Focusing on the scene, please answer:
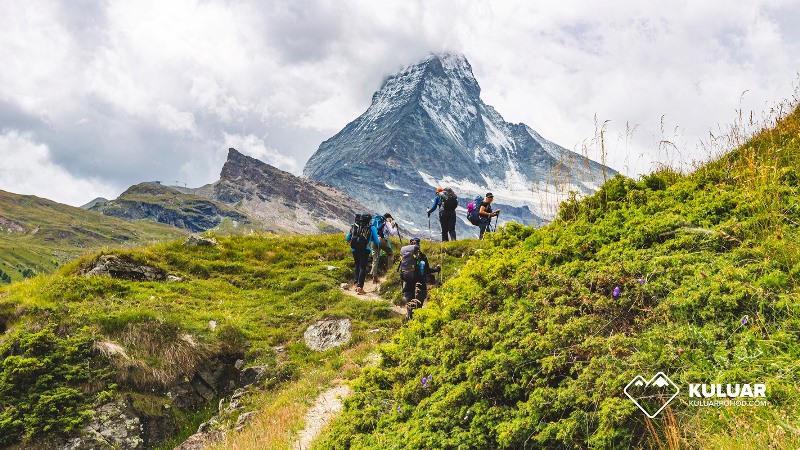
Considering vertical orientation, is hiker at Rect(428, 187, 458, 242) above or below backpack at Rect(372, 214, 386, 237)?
above

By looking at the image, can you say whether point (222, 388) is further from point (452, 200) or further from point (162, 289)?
point (452, 200)

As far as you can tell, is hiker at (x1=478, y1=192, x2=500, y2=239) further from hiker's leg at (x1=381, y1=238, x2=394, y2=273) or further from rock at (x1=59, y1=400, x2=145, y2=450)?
rock at (x1=59, y1=400, x2=145, y2=450)

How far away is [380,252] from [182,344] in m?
10.8

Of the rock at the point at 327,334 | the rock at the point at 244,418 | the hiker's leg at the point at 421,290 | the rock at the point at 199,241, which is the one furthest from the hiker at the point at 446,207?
the rock at the point at 244,418

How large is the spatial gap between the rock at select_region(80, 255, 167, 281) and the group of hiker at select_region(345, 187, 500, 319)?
26.5ft

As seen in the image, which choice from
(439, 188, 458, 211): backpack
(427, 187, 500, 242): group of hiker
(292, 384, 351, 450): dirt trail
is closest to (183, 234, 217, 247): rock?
(427, 187, 500, 242): group of hiker

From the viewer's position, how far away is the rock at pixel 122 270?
17.7m

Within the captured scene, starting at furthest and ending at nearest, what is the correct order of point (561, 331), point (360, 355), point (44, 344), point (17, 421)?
point (360, 355) < point (44, 344) < point (17, 421) < point (561, 331)

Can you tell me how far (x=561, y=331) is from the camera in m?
5.23

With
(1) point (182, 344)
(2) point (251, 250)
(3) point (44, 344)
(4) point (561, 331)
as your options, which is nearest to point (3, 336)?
(3) point (44, 344)

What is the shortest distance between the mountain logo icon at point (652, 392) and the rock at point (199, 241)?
2276cm

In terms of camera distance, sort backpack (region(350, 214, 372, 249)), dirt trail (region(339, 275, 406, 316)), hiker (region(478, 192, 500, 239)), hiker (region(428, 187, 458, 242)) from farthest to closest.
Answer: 1. hiker (region(428, 187, 458, 242))
2. hiker (region(478, 192, 500, 239))
3. backpack (region(350, 214, 372, 249))
4. dirt trail (region(339, 275, 406, 316))

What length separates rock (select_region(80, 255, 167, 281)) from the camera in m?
17.7

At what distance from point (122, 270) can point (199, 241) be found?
5.56 m
